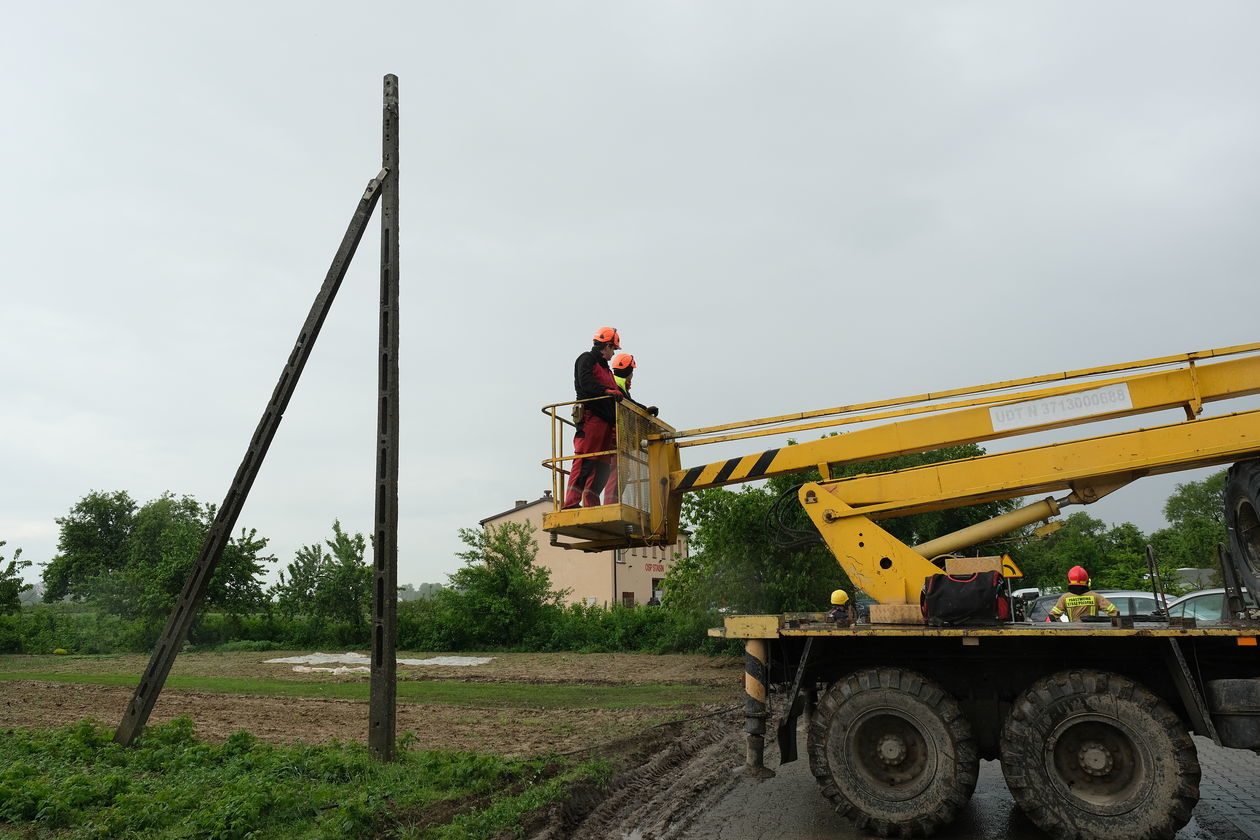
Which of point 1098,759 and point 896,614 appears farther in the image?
point 896,614

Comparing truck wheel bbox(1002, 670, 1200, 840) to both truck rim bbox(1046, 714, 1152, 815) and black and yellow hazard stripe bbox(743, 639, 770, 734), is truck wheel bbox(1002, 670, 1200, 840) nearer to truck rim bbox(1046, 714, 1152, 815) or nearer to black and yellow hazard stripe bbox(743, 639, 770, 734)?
truck rim bbox(1046, 714, 1152, 815)

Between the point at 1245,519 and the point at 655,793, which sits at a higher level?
the point at 1245,519

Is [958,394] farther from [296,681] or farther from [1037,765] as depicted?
[296,681]

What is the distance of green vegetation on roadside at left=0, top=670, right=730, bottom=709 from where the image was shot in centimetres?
1552

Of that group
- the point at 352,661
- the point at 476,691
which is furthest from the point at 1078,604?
the point at 352,661

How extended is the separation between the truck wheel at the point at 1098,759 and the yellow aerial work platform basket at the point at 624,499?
3.62 metres

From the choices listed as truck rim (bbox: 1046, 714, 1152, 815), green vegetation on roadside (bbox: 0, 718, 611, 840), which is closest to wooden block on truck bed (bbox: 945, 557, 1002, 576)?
truck rim (bbox: 1046, 714, 1152, 815)

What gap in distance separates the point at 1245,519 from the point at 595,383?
5743mm

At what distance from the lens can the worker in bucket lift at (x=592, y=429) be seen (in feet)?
27.7

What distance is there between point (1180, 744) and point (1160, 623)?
936mm

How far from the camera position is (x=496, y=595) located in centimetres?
3206

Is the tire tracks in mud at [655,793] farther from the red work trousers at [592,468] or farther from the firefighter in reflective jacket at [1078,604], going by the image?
the firefighter in reflective jacket at [1078,604]

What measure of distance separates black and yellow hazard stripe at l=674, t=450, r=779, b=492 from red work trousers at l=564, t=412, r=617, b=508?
0.91 metres

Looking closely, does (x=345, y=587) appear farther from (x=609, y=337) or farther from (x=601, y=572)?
(x=609, y=337)
